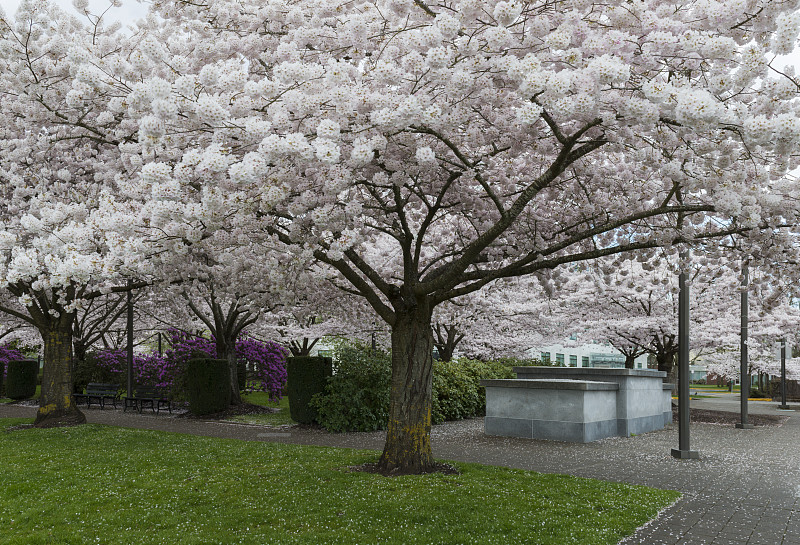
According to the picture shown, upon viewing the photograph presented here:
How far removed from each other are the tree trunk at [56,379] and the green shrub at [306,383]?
4663mm

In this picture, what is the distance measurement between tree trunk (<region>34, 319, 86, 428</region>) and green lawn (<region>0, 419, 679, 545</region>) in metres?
4.38

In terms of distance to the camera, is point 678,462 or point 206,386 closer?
point 678,462

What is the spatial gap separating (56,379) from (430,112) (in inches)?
490

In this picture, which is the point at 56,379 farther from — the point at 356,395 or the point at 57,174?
the point at 356,395

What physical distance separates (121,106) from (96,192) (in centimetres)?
656

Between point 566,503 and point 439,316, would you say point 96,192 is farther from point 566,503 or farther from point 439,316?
point 566,503

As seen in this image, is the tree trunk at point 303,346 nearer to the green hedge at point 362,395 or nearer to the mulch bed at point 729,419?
the green hedge at point 362,395

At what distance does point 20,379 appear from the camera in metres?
23.8

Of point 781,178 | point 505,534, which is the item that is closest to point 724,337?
point 781,178

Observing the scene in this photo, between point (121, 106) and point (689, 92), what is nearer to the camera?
point (689, 92)

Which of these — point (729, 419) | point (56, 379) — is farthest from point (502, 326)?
point (56, 379)

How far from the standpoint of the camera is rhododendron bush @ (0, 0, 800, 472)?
475 centimetres

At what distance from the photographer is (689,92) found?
Answer: 4.34 metres

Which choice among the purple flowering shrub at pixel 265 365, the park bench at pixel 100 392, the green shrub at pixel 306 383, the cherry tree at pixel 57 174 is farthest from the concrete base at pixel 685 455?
the park bench at pixel 100 392
